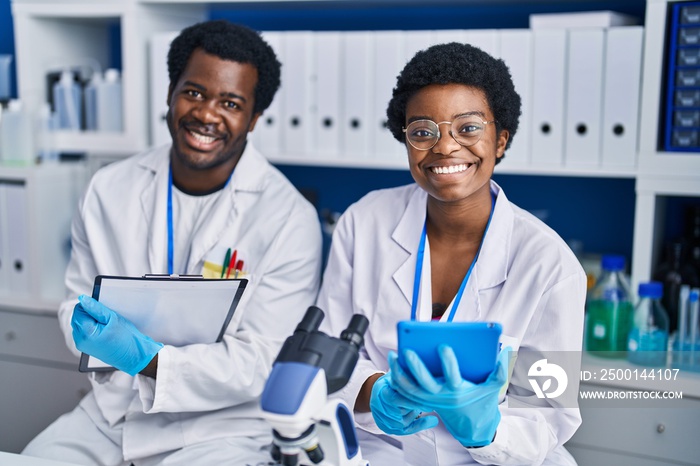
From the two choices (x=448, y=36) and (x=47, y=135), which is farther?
(x=47, y=135)

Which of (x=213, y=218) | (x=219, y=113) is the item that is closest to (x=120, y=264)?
(x=213, y=218)

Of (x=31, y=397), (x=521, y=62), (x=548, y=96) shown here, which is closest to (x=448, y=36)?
(x=521, y=62)

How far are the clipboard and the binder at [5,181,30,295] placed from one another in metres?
0.84

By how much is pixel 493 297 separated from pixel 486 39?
0.78 metres

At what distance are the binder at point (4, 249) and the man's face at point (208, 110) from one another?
810mm

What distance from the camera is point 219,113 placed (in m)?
1.70

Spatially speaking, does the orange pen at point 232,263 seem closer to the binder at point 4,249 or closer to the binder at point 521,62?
the binder at point 521,62

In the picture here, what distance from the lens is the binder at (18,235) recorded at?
7.25 ft

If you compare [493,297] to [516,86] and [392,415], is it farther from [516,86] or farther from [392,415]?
[516,86]

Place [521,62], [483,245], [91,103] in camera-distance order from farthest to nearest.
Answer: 1. [91,103]
2. [521,62]
3. [483,245]

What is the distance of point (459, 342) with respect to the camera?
99 centimetres

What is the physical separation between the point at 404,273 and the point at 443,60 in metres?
0.42

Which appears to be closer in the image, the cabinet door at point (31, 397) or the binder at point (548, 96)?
the binder at point (548, 96)

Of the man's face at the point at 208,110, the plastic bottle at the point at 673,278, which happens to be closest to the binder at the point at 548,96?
the plastic bottle at the point at 673,278
